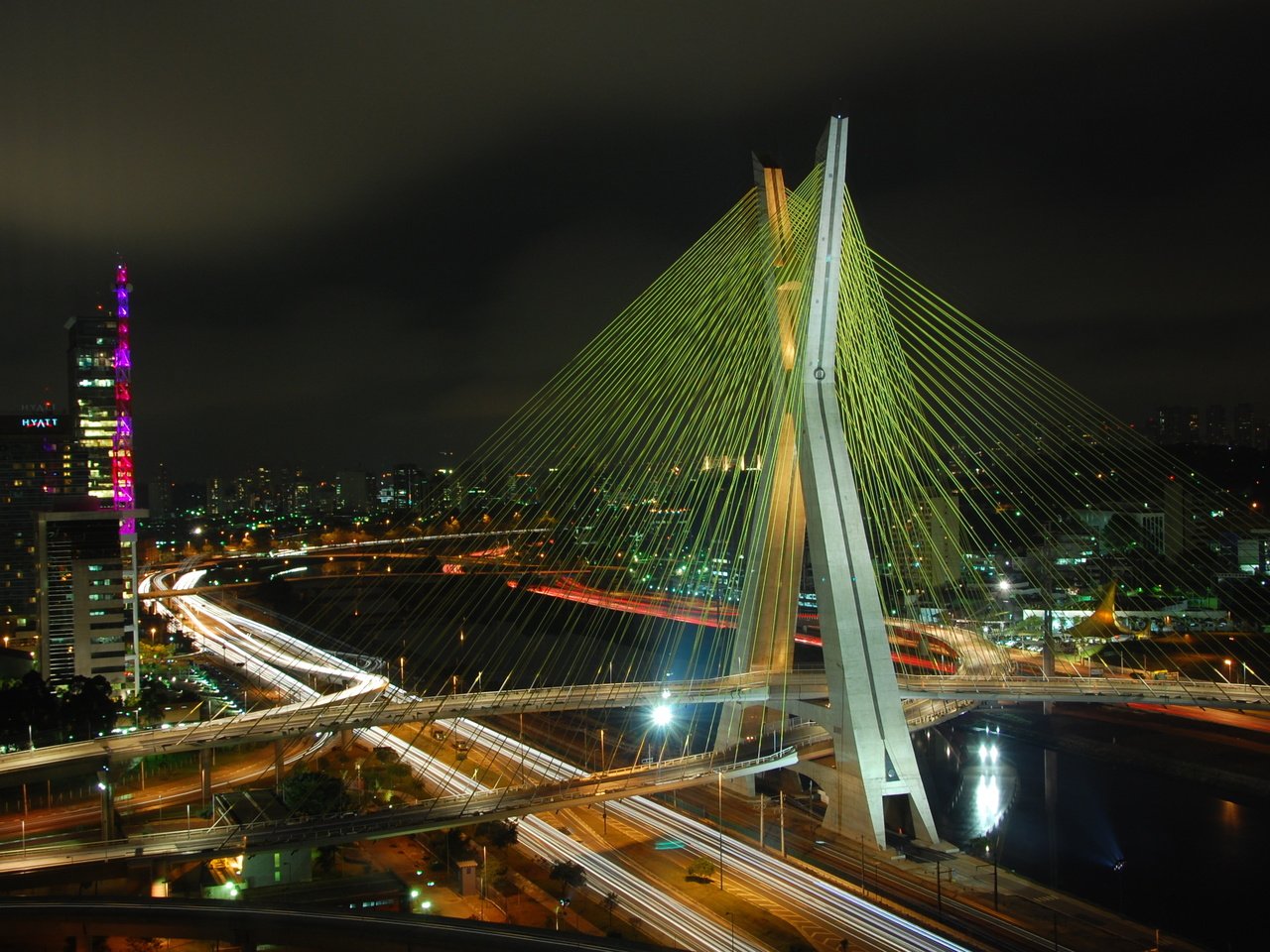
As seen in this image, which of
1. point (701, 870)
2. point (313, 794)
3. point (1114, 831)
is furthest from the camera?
point (1114, 831)

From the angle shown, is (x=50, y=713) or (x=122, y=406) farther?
(x=122, y=406)

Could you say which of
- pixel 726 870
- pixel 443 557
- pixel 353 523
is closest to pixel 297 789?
pixel 726 870

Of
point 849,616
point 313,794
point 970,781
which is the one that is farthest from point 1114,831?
point 313,794

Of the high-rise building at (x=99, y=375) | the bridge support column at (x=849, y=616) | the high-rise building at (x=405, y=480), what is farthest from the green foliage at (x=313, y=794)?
the high-rise building at (x=405, y=480)

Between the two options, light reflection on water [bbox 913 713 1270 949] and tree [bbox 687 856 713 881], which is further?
light reflection on water [bbox 913 713 1270 949]

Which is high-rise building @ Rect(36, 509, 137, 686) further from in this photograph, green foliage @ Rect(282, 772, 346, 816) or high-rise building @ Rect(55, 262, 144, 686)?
green foliage @ Rect(282, 772, 346, 816)

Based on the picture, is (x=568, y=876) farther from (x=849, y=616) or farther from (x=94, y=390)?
(x=94, y=390)

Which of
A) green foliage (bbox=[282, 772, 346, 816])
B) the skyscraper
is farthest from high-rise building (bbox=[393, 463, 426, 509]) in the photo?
green foliage (bbox=[282, 772, 346, 816])
